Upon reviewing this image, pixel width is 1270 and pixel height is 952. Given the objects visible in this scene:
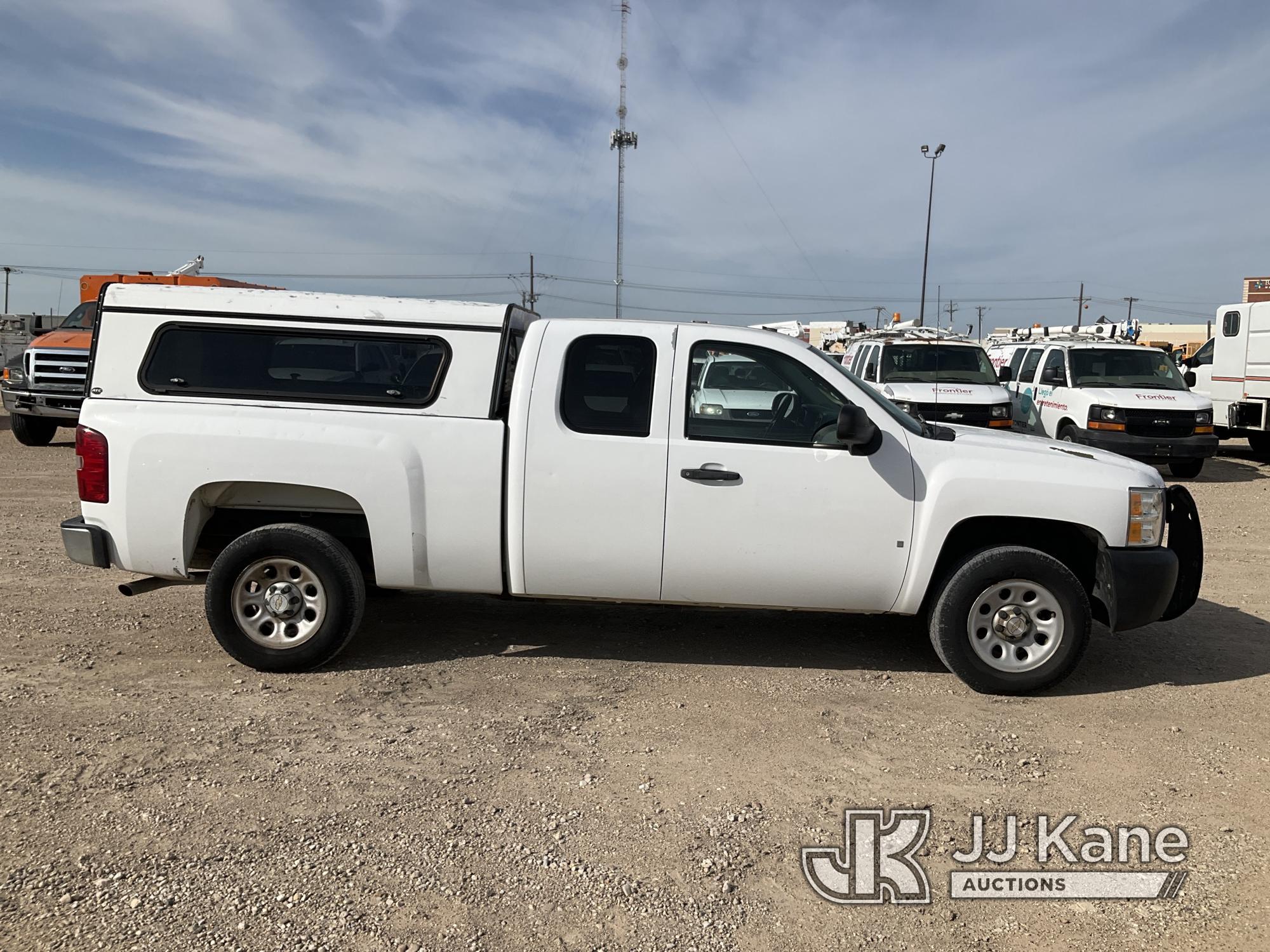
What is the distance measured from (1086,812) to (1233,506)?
9423 millimetres

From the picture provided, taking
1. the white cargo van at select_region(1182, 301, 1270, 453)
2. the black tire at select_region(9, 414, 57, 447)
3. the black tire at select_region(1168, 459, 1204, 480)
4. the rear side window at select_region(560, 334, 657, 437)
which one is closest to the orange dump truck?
the black tire at select_region(9, 414, 57, 447)

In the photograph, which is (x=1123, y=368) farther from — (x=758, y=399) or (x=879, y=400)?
(x=758, y=399)

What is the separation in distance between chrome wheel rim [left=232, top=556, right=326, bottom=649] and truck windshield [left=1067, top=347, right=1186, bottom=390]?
40.6 ft

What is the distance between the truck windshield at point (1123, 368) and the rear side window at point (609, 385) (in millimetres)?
11258

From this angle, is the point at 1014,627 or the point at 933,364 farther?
the point at 933,364

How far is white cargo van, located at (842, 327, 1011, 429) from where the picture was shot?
13914mm

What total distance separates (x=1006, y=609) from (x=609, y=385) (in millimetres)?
2293

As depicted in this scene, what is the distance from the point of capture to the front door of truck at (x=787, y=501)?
5.05 metres

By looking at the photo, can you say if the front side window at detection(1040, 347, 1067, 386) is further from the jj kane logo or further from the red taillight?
the red taillight

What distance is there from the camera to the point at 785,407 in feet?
17.0

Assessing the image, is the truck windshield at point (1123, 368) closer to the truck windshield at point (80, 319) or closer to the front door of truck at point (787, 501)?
the front door of truck at point (787, 501)

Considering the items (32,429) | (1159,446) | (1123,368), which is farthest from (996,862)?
(32,429)

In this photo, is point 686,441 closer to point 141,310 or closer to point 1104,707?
point 1104,707

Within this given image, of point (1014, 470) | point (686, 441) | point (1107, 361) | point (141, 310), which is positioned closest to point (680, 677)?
point (686, 441)
